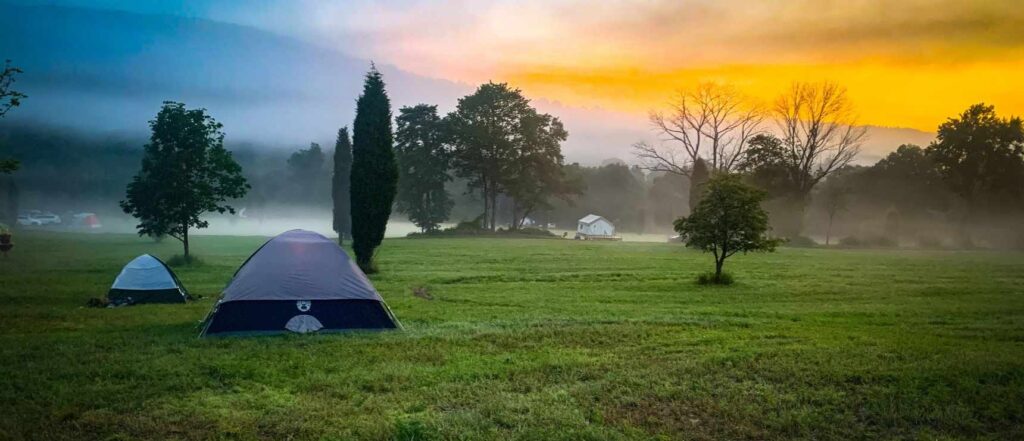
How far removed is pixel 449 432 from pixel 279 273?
6.53 meters

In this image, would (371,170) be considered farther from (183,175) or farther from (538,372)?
(538,372)

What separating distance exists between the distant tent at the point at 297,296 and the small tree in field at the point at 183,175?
19.1m

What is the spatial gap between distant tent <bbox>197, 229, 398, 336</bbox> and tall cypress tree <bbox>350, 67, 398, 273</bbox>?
1348 centimetres

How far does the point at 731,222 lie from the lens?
22.0m

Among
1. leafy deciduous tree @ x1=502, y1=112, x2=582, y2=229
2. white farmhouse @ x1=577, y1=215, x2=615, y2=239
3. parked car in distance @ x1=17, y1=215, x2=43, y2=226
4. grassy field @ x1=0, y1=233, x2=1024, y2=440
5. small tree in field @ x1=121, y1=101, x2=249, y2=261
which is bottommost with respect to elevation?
grassy field @ x1=0, y1=233, x2=1024, y2=440

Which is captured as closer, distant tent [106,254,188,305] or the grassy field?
the grassy field

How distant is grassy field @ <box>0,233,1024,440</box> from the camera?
21.2ft

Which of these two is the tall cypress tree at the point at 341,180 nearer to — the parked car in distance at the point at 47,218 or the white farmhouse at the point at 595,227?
the white farmhouse at the point at 595,227

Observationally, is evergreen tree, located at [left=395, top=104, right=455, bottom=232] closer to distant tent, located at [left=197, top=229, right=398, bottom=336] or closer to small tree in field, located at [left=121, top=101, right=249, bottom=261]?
small tree in field, located at [left=121, top=101, right=249, bottom=261]

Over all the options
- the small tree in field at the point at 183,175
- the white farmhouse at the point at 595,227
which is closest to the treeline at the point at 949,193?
the white farmhouse at the point at 595,227

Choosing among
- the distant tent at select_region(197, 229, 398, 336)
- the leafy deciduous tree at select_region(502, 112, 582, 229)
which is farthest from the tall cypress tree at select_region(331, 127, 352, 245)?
the distant tent at select_region(197, 229, 398, 336)

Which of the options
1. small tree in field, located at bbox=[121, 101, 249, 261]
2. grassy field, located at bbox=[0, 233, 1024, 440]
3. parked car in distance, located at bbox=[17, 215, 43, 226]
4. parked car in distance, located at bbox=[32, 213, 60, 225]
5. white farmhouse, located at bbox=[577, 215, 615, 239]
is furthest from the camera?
white farmhouse, located at bbox=[577, 215, 615, 239]

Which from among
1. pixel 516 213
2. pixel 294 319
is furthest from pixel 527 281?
pixel 516 213

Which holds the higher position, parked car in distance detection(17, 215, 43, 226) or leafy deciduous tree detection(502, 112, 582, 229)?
leafy deciduous tree detection(502, 112, 582, 229)
